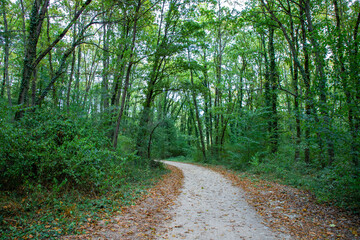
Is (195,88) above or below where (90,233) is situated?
above

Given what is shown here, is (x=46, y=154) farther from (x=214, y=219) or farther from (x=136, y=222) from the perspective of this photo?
(x=214, y=219)

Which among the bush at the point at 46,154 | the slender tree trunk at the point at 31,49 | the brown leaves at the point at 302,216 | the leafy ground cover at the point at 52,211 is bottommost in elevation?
the brown leaves at the point at 302,216

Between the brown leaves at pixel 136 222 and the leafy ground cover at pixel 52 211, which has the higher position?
the leafy ground cover at pixel 52 211

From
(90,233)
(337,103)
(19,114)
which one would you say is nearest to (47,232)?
(90,233)

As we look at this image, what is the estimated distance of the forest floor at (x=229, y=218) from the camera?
4238 millimetres

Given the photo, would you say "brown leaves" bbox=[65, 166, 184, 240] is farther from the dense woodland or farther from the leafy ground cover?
the dense woodland

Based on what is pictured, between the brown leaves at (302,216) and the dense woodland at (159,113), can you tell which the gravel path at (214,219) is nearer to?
the brown leaves at (302,216)

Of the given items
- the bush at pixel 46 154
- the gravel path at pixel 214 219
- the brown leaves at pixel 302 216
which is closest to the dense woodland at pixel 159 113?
the bush at pixel 46 154

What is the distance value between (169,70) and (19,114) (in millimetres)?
8780

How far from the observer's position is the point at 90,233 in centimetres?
406

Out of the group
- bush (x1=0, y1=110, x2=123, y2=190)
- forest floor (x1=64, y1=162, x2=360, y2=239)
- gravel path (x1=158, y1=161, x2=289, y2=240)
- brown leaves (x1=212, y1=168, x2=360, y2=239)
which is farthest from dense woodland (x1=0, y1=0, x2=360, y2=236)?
gravel path (x1=158, y1=161, x2=289, y2=240)

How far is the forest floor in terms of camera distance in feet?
13.9

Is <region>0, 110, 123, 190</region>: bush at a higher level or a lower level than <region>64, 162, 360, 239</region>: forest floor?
higher

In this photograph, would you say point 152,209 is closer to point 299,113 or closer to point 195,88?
point 299,113
